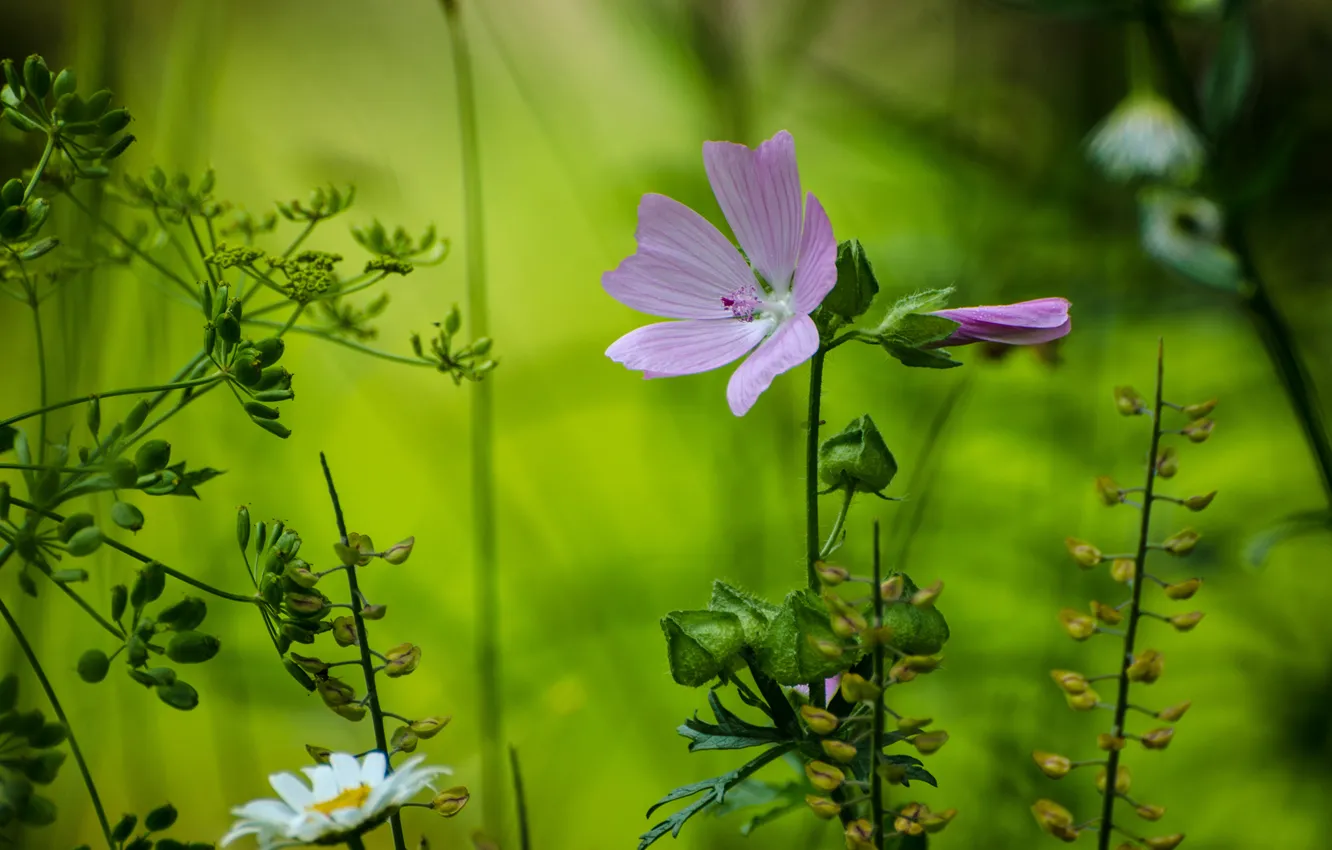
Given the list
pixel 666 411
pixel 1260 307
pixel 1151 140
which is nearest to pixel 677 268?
pixel 1260 307

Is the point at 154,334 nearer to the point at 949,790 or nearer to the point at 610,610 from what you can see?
the point at 610,610

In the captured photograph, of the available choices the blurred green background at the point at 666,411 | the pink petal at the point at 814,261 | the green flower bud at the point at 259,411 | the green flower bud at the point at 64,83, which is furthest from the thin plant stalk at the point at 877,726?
the blurred green background at the point at 666,411

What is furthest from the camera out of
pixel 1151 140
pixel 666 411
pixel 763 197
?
pixel 666 411

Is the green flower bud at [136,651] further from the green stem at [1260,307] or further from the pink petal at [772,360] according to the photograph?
the green stem at [1260,307]

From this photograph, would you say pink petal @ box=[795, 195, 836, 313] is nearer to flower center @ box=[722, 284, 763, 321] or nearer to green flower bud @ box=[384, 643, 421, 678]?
flower center @ box=[722, 284, 763, 321]

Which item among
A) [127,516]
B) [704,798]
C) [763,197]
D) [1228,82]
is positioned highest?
[1228,82]

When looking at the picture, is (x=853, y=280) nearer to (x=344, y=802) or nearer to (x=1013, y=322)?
(x=1013, y=322)

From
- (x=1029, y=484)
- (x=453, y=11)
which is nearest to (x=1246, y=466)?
(x=1029, y=484)
